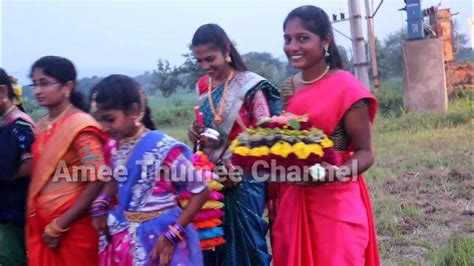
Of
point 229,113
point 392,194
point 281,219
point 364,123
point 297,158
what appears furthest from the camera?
point 392,194

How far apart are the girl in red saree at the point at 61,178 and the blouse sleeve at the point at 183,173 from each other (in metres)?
0.44

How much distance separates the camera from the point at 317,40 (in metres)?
2.72

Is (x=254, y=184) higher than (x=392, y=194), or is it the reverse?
(x=254, y=184)

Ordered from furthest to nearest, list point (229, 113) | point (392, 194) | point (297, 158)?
point (392, 194) < point (229, 113) < point (297, 158)

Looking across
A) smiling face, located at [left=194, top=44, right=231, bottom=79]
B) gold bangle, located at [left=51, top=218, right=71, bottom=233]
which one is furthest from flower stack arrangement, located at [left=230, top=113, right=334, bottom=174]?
gold bangle, located at [left=51, top=218, right=71, bottom=233]

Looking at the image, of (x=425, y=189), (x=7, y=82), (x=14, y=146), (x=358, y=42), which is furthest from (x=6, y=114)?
(x=358, y=42)

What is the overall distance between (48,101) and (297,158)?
4.31 feet

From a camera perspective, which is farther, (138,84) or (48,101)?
Answer: (48,101)

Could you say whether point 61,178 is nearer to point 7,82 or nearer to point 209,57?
point 7,82

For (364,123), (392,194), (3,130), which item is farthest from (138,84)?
(392,194)

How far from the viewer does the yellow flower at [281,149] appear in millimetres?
2430

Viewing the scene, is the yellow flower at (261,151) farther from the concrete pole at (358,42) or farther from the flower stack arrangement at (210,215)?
the concrete pole at (358,42)

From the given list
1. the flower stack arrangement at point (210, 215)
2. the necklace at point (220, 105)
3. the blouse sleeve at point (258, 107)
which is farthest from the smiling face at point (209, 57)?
the flower stack arrangement at point (210, 215)

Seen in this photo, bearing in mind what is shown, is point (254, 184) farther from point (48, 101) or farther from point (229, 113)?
point (48, 101)
